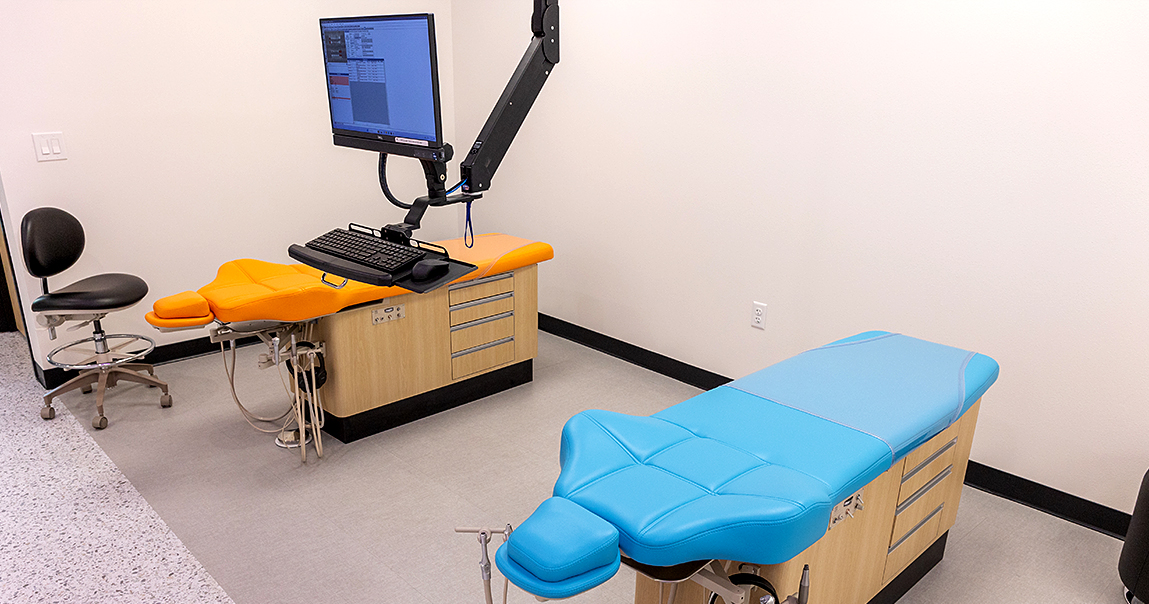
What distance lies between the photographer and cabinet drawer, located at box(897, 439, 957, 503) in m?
2.02

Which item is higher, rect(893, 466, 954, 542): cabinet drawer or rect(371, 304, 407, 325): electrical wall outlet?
rect(371, 304, 407, 325): electrical wall outlet

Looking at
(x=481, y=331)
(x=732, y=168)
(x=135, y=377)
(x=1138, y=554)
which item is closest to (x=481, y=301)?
(x=481, y=331)

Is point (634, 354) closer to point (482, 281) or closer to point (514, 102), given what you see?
point (482, 281)

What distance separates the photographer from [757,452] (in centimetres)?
172

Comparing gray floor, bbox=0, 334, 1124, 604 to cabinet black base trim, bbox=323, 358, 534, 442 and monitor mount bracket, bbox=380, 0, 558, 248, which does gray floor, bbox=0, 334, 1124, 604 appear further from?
monitor mount bracket, bbox=380, 0, 558, 248

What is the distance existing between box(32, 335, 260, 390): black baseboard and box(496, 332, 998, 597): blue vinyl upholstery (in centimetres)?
301

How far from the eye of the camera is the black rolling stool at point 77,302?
3.21 meters

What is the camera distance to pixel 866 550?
1.96m

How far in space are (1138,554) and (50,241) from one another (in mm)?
4166

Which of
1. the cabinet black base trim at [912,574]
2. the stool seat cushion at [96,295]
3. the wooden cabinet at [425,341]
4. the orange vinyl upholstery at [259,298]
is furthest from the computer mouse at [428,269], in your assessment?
the stool seat cushion at [96,295]

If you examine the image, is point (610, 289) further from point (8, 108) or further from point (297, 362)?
point (8, 108)

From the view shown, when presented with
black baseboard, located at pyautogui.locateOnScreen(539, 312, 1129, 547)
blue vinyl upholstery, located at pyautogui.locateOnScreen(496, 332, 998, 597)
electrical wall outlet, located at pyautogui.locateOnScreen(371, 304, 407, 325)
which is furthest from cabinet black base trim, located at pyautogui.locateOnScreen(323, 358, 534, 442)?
blue vinyl upholstery, located at pyautogui.locateOnScreen(496, 332, 998, 597)

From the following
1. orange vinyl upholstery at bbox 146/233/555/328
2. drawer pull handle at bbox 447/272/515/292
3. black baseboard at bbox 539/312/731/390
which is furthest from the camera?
black baseboard at bbox 539/312/731/390

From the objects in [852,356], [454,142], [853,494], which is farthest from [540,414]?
[454,142]
